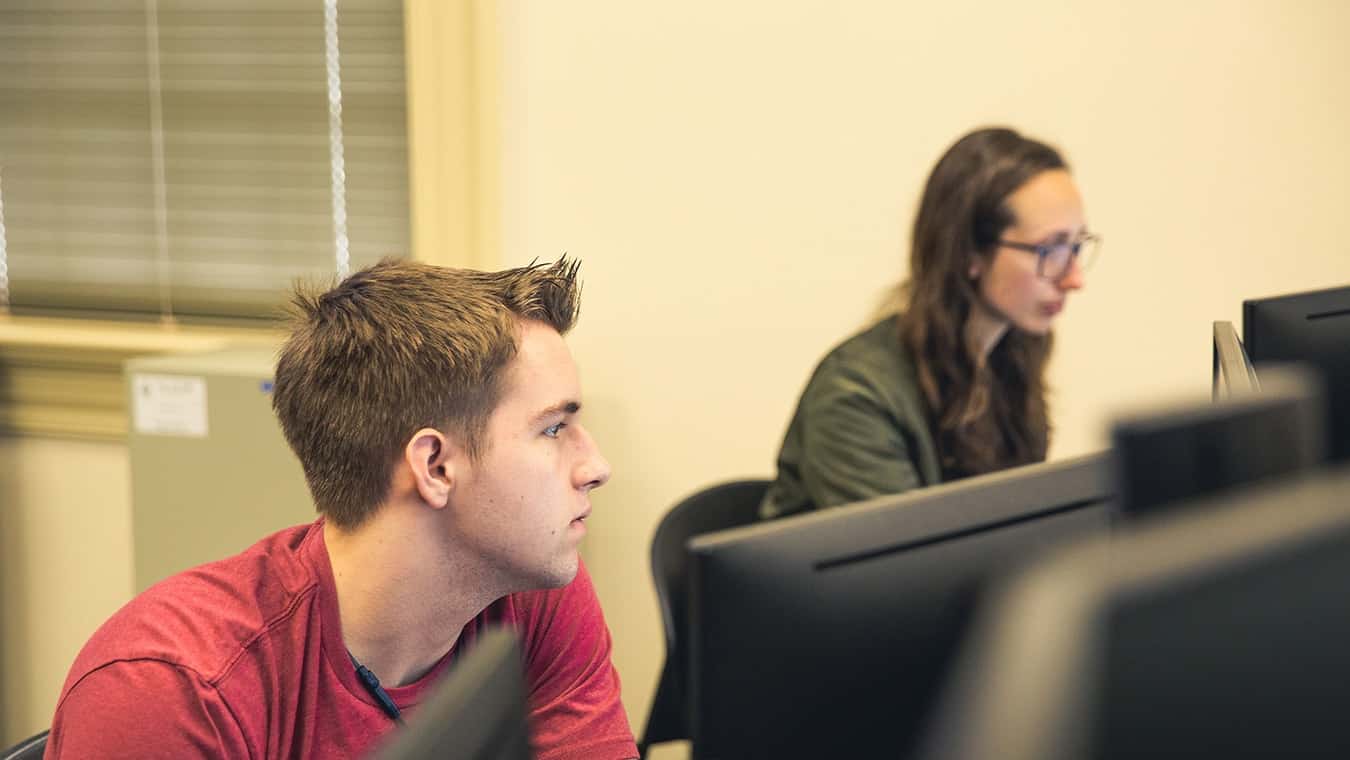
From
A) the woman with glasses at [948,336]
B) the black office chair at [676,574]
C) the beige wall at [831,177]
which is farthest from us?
the beige wall at [831,177]

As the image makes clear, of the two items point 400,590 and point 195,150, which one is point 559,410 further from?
point 195,150

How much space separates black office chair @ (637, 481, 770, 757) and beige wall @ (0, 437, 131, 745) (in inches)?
57.3

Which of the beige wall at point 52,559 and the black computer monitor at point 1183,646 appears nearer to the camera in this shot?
the black computer monitor at point 1183,646

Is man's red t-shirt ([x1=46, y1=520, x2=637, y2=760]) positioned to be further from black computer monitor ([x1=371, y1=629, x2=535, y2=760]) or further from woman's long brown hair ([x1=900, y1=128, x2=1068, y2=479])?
woman's long brown hair ([x1=900, y1=128, x2=1068, y2=479])

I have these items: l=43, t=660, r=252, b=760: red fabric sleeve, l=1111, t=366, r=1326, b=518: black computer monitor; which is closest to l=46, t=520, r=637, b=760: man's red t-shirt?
l=43, t=660, r=252, b=760: red fabric sleeve

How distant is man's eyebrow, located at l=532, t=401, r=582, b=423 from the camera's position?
142cm

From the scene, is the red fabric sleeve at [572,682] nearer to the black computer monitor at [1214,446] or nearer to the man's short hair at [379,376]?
the man's short hair at [379,376]

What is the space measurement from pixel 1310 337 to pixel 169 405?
6.63 feet

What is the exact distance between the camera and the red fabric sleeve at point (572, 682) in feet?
4.70

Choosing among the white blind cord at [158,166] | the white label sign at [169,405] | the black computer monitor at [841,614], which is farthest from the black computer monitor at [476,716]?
the white blind cord at [158,166]

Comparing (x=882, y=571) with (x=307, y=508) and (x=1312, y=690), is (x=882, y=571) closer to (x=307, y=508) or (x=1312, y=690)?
(x=1312, y=690)

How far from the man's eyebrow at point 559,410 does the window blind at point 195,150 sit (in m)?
1.51

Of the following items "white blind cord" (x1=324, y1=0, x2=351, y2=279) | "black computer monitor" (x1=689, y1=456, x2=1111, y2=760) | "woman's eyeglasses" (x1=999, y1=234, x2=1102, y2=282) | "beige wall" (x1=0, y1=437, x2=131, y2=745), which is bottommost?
"beige wall" (x1=0, y1=437, x2=131, y2=745)

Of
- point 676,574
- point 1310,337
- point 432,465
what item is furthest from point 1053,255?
point 432,465
